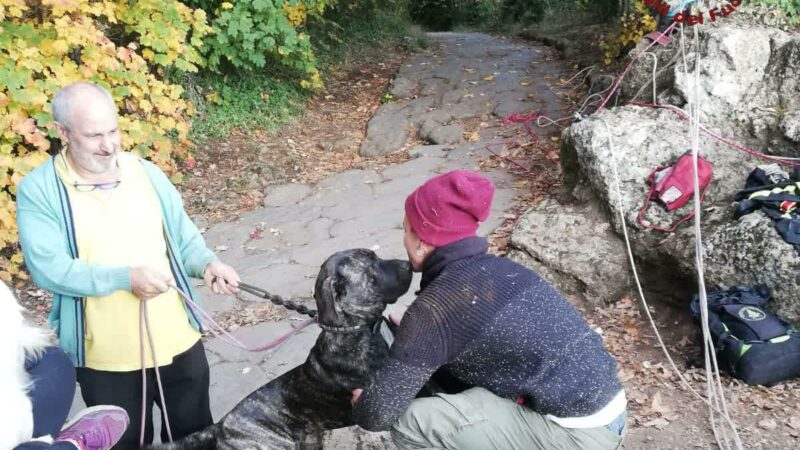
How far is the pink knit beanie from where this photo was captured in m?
2.17

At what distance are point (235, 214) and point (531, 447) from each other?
193 inches

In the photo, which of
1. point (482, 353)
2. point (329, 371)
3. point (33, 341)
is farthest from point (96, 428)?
point (482, 353)

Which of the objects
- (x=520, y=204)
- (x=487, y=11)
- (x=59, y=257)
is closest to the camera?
(x=59, y=257)

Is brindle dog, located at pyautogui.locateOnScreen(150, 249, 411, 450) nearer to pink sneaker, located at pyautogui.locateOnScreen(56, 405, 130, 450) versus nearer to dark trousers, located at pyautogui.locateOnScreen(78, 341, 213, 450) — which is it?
dark trousers, located at pyautogui.locateOnScreen(78, 341, 213, 450)

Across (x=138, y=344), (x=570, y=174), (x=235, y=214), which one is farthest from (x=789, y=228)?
(x=235, y=214)

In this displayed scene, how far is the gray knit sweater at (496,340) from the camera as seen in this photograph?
2.13 m

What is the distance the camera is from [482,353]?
7.16ft

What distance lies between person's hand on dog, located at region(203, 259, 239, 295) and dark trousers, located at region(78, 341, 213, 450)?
298 millimetres

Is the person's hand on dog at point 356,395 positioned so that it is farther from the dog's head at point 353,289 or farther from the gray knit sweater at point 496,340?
the dog's head at point 353,289

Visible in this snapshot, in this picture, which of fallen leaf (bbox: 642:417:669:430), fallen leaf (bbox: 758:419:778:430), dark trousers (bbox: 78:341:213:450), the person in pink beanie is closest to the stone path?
dark trousers (bbox: 78:341:213:450)

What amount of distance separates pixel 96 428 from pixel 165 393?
450mm

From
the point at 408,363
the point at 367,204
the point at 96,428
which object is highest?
the point at 408,363

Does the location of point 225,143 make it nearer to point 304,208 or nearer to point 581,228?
point 304,208

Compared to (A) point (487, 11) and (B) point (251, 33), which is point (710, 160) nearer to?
(B) point (251, 33)
